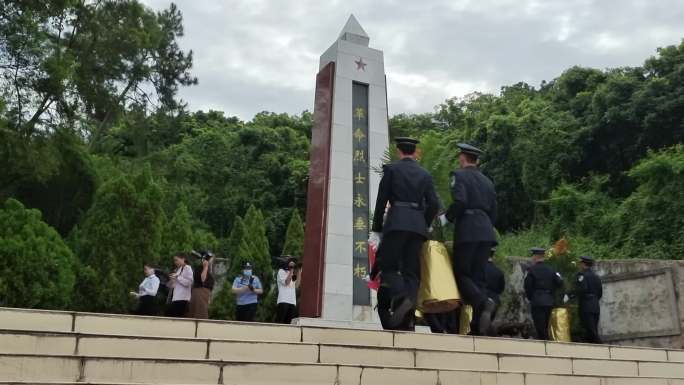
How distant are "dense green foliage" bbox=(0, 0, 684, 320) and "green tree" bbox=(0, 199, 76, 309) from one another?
24mm

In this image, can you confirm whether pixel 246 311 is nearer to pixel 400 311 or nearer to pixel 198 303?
pixel 198 303

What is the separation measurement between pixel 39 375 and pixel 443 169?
24.8 feet

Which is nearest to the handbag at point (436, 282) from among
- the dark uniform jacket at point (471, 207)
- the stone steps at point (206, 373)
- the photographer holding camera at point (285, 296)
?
the dark uniform jacket at point (471, 207)

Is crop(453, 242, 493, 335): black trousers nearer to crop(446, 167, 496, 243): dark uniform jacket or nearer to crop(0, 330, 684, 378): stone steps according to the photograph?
crop(446, 167, 496, 243): dark uniform jacket

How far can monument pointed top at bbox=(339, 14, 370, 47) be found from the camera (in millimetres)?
10789

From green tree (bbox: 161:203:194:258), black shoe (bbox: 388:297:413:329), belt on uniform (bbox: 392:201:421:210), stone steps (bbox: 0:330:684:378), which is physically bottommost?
stone steps (bbox: 0:330:684:378)

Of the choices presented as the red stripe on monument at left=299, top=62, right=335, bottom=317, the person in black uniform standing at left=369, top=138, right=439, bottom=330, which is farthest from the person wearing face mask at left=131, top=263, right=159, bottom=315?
the person in black uniform standing at left=369, top=138, right=439, bottom=330

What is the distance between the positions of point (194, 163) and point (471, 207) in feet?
68.9

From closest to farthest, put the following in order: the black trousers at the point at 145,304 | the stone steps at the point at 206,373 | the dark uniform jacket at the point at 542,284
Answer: the stone steps at the point at 206,373
the dark uniform jacket at the point at 542,284
the black trousers at the point at 145,304

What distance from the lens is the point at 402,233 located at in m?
5.29

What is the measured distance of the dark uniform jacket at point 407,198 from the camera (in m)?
5.34

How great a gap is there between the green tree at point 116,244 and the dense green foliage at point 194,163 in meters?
0.03

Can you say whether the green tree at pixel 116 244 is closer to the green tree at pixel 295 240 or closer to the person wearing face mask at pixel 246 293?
the person wearing face mask at pixel 246 293

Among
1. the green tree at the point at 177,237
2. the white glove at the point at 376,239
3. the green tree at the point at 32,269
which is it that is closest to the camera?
the white glove at the point at 376,239
